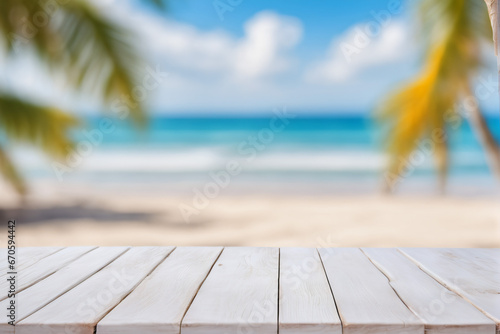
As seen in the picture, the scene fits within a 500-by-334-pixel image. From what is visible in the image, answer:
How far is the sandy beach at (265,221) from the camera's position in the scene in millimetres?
4719

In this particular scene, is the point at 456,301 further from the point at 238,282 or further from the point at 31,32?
the point at 31,32

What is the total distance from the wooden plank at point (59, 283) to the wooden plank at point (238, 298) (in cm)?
32

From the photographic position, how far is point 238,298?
1105 millimetres

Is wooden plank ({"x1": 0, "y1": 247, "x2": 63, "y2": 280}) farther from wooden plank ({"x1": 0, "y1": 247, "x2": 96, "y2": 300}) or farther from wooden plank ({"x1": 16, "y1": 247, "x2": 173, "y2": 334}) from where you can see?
wooden plank ({"x1": 16, "y1": 247, "x2": 173, "y2": 334})

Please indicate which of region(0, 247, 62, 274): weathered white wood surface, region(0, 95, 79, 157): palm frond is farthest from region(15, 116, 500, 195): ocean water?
region(0, 247, 62, 274): weathered white wood surface

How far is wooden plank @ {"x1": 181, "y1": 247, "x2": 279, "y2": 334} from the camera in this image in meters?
0.95

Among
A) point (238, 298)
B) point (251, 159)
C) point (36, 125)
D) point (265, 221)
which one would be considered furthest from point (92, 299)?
point (251, 159)

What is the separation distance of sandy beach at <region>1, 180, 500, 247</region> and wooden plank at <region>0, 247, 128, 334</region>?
3098mm

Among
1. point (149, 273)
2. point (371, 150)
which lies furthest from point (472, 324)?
point (371, 150)

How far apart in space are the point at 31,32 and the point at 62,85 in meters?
0.46

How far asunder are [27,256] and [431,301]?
1.14 metres

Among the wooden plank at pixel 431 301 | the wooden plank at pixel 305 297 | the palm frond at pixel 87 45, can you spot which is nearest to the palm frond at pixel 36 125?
the palm frond at pixel 87 45

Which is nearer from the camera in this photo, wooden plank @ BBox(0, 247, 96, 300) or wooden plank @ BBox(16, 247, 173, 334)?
wooden plank @ BBox(16, 247, 173, 334)

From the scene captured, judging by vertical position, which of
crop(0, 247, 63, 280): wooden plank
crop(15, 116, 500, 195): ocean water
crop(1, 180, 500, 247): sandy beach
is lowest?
crop(1, 180, 500, 247): sandy beach
